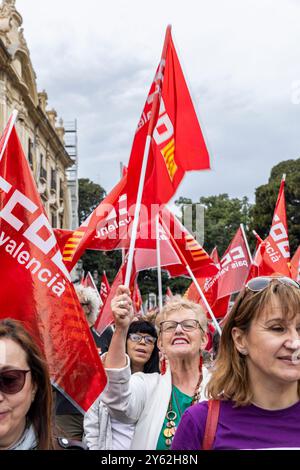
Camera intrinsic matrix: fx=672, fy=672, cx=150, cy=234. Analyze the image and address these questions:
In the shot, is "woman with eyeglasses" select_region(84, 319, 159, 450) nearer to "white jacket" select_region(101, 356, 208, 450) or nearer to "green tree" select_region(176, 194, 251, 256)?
"white jacket" select_region(101, 356, 208, 450)

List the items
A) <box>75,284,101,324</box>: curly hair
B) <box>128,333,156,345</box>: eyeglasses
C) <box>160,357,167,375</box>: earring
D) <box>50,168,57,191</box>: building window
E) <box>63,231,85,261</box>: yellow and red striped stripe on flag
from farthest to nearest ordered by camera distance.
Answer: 1. <box>50,168,57,191</box>: building window
2. <box>63,231,85,261</box>: yellow and red striped stripe on flag
3. <box>75,284,101,324</box>: curly hair
4. <box>128,333,156,345</box>: eyeglasses
5. <box>160,357,167,375</box>: earring

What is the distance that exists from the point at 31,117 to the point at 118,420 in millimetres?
34840

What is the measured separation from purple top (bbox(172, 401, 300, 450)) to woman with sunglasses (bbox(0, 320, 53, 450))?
1.56ft

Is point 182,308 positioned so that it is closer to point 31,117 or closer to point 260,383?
point 260,383

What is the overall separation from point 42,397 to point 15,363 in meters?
0.17

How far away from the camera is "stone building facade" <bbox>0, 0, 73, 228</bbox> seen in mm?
30594

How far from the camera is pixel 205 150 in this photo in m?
5.16

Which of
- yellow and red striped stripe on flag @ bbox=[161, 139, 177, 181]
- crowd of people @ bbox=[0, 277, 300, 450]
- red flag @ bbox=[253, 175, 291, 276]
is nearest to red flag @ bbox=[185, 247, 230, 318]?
red flag @ bbox=[253, 175, 291, 276]

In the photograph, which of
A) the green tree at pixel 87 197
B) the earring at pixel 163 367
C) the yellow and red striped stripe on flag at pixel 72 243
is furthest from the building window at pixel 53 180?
the earring at pixel 163 367

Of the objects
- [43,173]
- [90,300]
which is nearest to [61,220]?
[43,173]

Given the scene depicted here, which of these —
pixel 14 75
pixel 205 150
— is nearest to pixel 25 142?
pixel 14 75

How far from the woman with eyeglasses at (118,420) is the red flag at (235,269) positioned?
17.9ft

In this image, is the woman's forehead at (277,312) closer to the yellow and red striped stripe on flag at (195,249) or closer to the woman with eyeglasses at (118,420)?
the woman with eyeglasses at (118,420)
